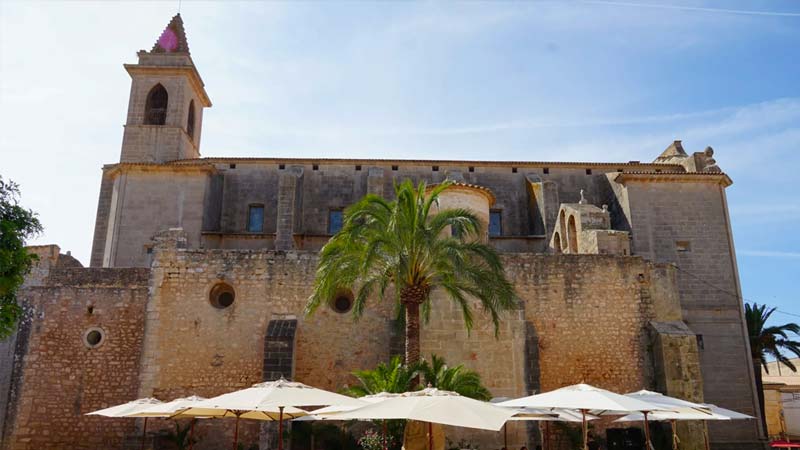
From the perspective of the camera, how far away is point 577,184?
29672mm

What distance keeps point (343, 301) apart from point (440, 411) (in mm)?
11481

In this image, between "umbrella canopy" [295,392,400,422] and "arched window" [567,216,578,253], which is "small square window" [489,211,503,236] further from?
"umbrella canopy" [295,392,400,422]

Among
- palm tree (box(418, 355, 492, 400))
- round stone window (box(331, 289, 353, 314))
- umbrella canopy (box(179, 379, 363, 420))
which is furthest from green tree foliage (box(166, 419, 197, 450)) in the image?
palm tree (box(418, 355, 492, 400))

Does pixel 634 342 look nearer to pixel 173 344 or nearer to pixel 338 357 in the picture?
pixel 338 357

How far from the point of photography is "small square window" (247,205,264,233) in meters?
28.9

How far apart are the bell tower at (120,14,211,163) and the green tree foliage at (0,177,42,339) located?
15.4m

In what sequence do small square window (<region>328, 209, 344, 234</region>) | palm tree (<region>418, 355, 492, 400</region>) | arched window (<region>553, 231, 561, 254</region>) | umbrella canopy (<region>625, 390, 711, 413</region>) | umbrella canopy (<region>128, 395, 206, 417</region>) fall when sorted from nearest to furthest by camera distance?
umbrella canopy (<region>625, 390, 711, 413</region>) → umbrella canopy (<region>128, 395, 206, 417</region>) → palm tree (<region>418, 355, 492, 400</region>) → arched window (<region>553, 231, 561, 254</region>) → small square window (<region>328, 209, 344, 234</region>)

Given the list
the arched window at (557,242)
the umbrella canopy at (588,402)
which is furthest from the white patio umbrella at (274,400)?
the arched window at (557,242)

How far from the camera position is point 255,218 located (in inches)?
1145

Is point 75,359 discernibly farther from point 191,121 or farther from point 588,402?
point 588,402

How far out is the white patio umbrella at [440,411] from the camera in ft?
29.1

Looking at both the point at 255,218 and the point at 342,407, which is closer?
the point at 342,407

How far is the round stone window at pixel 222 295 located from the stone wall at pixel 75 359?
2318 mm

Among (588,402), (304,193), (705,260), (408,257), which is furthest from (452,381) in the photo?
(304,193)
